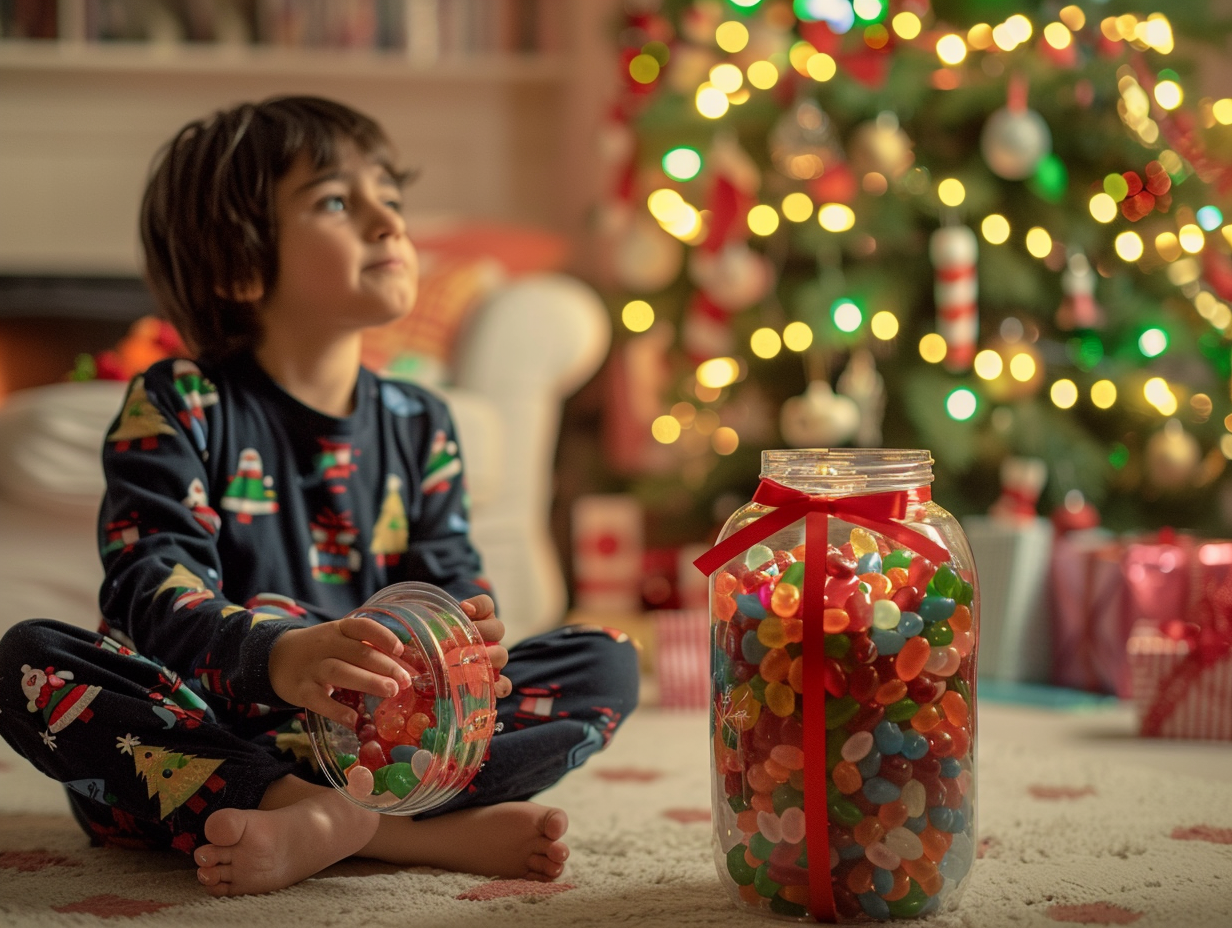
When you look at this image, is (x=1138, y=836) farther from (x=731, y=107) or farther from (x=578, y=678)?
(x=731, y=107)

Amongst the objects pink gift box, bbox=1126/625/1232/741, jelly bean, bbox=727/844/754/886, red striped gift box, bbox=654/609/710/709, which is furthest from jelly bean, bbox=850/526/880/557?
red striped gift box, bbox=654/609/710/709

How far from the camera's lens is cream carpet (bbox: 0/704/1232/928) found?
34.0 inches

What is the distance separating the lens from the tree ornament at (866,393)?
2.12 meters

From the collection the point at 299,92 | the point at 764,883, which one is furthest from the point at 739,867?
the point at 299,92

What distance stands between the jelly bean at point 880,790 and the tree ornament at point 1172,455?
1393 millimetres

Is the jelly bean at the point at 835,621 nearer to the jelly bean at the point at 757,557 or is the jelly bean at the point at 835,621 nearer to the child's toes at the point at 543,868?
the jelly bean at the point at 757,557

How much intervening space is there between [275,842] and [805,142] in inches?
61.3

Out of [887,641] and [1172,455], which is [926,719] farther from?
[1172,455]

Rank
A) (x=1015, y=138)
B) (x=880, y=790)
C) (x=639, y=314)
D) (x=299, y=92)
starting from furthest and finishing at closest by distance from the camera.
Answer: (x=299, y=92) → (x=639, y=314) → (x=1015, y=138) → (x=880, y=790)

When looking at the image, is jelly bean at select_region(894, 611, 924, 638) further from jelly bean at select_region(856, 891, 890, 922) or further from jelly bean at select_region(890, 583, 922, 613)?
jelly bean at select_region(856, 891, 890, 922)

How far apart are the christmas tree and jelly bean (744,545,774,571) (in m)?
1.19

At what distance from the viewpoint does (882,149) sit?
2.06m

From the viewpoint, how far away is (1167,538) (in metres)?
1.83

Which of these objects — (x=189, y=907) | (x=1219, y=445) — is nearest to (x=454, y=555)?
(x=189, y=907)
